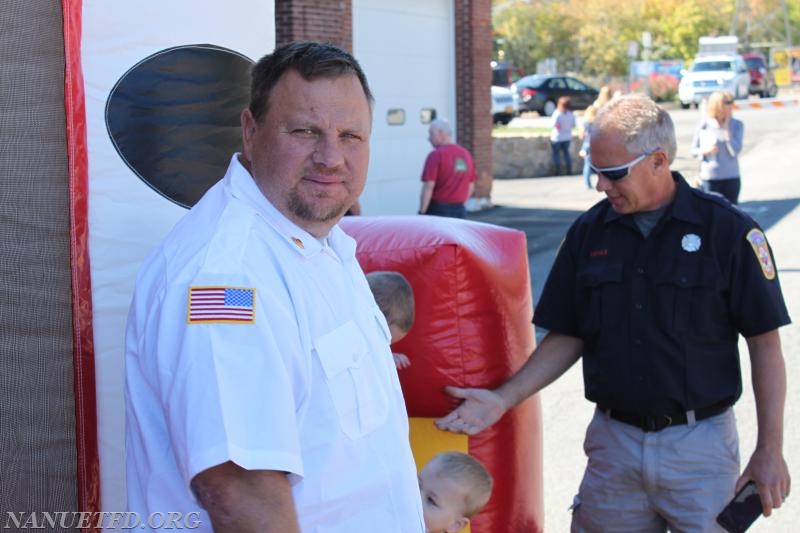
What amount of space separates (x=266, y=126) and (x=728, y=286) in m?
1.67

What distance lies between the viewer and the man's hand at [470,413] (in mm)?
3248

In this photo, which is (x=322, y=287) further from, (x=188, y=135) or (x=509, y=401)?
(x=509, y=401)

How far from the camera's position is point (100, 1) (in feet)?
8.32

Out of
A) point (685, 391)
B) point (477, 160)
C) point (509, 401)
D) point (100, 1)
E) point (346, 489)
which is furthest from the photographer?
point (477, 160)

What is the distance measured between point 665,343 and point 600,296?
0.83 ft

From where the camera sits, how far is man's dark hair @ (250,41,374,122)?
6.37 feet

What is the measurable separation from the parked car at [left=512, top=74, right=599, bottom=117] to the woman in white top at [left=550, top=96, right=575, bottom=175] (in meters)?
17.0

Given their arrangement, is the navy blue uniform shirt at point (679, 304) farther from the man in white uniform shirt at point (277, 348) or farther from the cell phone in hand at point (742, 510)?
the man in white uniform shirt at point (277, 348)

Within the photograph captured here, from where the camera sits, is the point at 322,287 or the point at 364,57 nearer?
the point at 322,287

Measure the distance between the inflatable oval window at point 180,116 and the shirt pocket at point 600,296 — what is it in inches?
45.3

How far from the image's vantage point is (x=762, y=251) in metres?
3.09

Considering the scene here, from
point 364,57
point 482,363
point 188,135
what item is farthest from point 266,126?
point 364,57

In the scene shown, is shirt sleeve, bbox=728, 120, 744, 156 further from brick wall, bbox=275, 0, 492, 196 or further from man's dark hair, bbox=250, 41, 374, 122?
man's dark hair, bbox=250, 41, 374, 122

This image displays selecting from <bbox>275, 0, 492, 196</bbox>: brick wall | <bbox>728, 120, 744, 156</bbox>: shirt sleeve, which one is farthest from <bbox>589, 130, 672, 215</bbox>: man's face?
<bbox>275, 0, 492, 196</bbox>: brick wall
